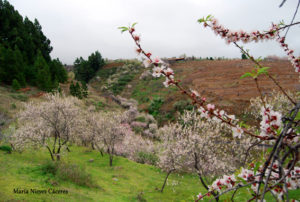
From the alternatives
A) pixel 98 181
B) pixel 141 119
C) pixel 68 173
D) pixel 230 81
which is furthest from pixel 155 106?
pixel 68 173

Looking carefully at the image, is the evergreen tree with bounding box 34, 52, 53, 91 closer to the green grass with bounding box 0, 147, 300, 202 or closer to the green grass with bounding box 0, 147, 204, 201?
the green grass with bounding box 0, 147, 204, 201

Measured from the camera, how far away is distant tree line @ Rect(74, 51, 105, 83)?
6119 cm

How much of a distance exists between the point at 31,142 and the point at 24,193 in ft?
27.6

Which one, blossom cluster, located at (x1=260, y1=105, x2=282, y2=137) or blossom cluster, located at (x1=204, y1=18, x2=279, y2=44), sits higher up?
blossom cluster, located at (x1=204, y1=18, x2=279, y2=44)

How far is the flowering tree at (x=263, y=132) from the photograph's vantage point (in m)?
0.78

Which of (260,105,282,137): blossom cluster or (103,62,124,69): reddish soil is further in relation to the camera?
(103,62,124,69): reddish soil

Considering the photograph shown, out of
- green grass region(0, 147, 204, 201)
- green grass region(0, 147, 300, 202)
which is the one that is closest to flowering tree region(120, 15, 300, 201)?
green grass region(0, 147, 300, 202)

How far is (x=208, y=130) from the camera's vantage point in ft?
40.7

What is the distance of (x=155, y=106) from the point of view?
41688 millimetres

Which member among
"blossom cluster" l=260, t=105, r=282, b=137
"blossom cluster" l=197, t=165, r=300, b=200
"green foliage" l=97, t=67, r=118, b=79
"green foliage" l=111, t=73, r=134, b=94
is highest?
"green foliage" l=97, t=67, r=118, b=79

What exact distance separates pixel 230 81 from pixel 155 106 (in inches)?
696

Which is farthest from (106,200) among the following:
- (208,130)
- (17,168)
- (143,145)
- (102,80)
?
(102,80)

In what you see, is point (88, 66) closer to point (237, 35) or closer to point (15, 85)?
point (15, 85)

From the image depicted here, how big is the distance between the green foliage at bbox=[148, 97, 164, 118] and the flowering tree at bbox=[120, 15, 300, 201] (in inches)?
1454
